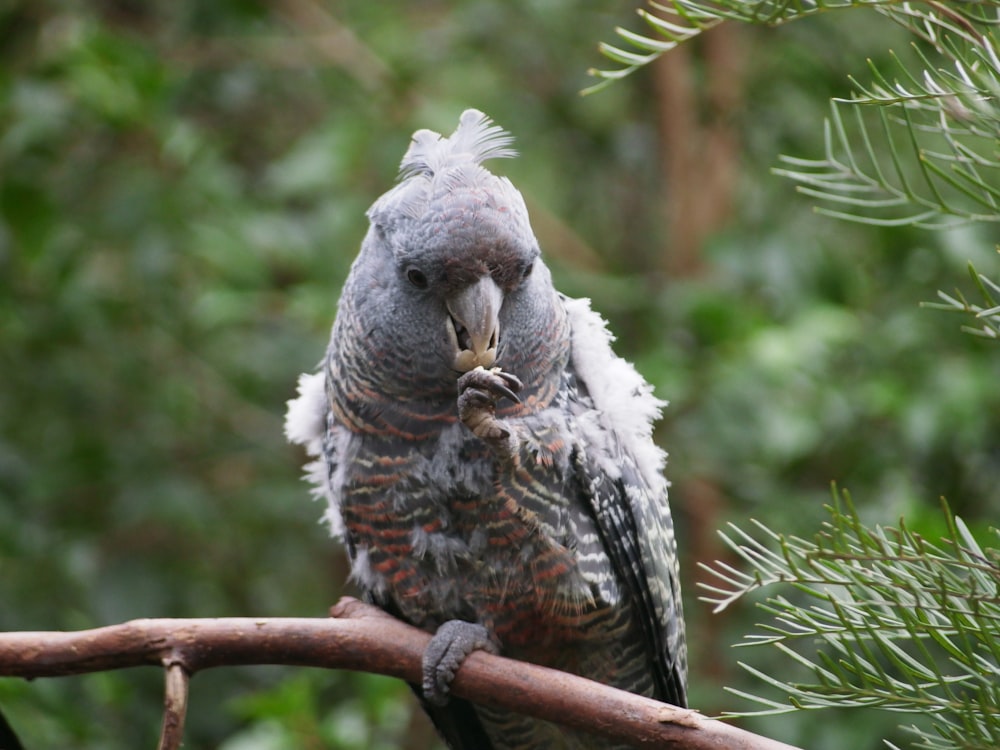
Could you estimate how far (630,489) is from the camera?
217 centimetres

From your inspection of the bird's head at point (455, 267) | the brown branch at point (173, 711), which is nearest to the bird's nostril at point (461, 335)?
the bird's head at point (455, 267)

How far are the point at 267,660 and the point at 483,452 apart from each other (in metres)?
0.55

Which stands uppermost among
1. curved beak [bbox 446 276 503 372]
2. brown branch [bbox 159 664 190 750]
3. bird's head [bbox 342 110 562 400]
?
bird's head [bbox 342 110 562 400]

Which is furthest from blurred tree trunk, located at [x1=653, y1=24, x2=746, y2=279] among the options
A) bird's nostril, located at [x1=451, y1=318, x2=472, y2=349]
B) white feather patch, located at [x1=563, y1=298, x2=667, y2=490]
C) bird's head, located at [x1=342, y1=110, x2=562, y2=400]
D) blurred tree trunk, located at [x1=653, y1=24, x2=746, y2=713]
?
bird's nostril, located at [x1=451, y1=318, x2=472, y2=349]

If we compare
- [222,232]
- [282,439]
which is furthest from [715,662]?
[222,232]

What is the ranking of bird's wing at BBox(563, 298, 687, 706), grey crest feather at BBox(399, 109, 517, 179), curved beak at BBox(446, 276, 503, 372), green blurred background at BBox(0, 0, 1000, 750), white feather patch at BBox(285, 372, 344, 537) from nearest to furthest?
curved beak at BBox(446, 276, 503, 372) → grey crest feather at BBox(399, 109, 517, 179) → bird's wing at BBox(563, 298, 687, 706) → white feather patch at BBox(285, 372, 344, 537) → green blurred background at BBox(0, 0, 1000, 750)

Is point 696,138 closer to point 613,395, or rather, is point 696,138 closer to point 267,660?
point 613,395

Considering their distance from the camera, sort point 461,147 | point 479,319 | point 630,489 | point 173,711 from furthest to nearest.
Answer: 1. point 630,489
2. point 461,147
3. point 479,319
4. point 173,711

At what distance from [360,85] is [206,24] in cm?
62

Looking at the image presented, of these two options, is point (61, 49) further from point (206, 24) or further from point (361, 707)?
point (361, 707)

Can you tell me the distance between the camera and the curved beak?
185 cm

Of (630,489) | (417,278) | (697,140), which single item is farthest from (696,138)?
(417,278)

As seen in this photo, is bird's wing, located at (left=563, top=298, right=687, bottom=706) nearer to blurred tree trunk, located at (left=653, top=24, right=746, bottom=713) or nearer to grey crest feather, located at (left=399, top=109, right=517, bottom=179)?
grey crest feather, located at (left=399, top=109, right=517, bottom=179)

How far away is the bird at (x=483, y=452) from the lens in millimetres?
1912
